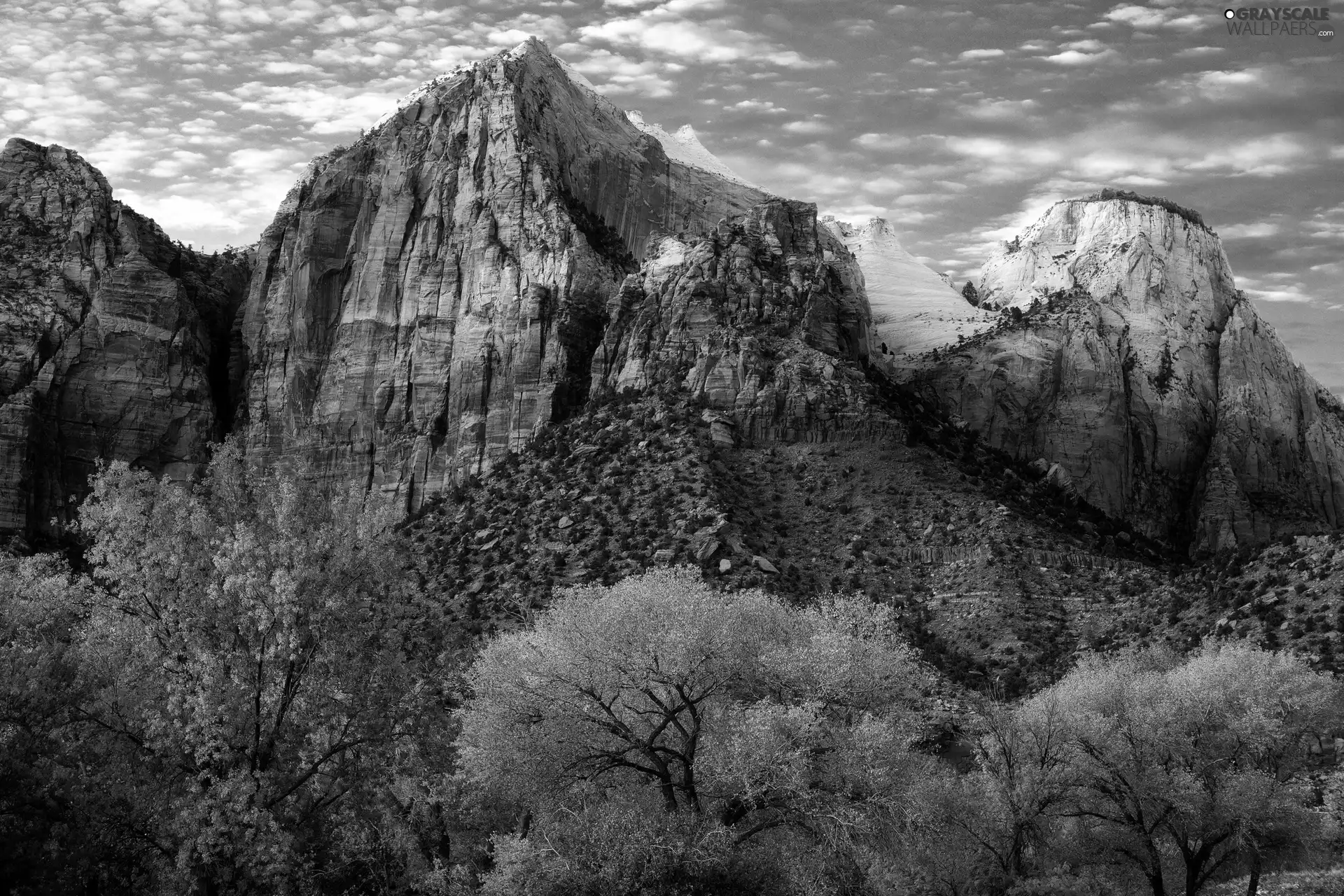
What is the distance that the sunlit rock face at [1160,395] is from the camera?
14138 centimetres

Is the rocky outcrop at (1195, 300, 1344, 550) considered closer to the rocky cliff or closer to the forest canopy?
the rocky cliff

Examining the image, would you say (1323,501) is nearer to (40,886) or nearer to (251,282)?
(251,282)

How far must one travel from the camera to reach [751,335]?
113 metres

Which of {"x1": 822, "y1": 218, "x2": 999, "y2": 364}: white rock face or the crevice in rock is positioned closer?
the crevice in rock

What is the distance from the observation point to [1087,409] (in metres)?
144

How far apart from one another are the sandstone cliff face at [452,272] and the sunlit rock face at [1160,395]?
115 feet

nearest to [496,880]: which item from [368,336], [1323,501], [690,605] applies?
[690,605]

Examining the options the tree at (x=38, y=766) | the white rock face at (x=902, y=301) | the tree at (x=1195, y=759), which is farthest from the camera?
the white rock face at (x=902, y=301)

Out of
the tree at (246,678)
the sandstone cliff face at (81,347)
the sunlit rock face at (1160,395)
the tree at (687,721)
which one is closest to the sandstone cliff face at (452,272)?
the sandstone cliff face at (81,347)

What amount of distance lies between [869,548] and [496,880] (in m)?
58.2

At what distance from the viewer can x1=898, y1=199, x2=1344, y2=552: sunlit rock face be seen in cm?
14138

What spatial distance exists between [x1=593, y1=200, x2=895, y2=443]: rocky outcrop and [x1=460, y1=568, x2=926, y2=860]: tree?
60247 millimetres

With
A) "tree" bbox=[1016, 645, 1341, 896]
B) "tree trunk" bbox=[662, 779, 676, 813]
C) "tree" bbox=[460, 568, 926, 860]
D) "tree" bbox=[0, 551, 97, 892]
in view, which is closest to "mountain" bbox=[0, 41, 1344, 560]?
"tree" bbox=[1016, 645, 1341, 896]

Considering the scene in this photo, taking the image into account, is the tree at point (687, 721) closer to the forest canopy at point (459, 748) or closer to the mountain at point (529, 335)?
the forest canopy at point (459, 748)
